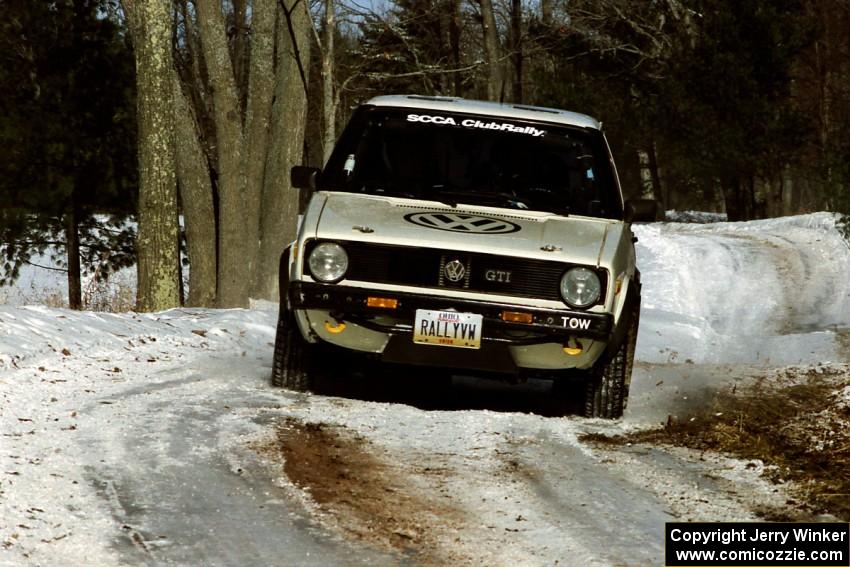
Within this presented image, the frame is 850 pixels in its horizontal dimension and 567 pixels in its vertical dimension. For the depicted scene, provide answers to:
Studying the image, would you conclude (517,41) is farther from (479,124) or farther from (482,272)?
(482,272)

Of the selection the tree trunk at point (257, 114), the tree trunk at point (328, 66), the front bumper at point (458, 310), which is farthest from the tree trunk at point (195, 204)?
the tree trunk at point (328, 66)

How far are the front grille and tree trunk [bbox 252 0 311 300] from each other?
27.8 feet

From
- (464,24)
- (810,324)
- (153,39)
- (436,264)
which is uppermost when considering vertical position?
(464,24)

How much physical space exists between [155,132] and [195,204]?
1869 millimetres

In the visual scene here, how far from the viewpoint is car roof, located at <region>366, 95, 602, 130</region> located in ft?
26.7

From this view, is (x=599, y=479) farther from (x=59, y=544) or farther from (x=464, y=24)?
(x=464, y=24)

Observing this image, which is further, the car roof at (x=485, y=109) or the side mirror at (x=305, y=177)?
the car roof at (x=485, y=109)

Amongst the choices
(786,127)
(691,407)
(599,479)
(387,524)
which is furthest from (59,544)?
(786,127)

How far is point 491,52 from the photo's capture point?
3167 cm

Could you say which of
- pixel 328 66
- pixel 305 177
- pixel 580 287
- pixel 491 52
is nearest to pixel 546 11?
pixel 491 52

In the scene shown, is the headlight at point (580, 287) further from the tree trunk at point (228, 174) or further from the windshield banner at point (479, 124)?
the tree trunk at point (228, 174)

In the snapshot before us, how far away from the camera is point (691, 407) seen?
25.7ft

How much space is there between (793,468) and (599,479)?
1.00 m

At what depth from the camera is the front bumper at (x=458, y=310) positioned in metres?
6.77
